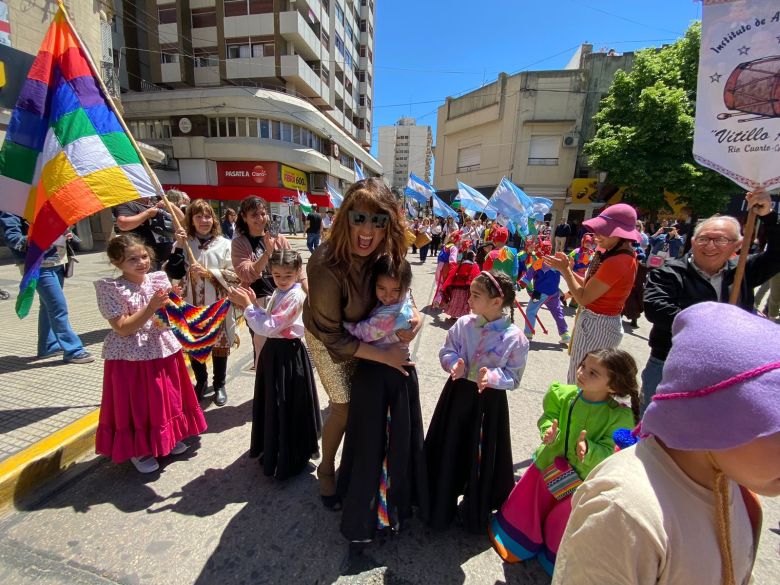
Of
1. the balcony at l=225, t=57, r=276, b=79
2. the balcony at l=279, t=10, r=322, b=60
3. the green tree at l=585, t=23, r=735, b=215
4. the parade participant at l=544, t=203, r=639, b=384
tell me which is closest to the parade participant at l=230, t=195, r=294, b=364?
the parade participant at l=544, t=203, r=639, b=384

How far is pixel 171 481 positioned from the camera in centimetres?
248

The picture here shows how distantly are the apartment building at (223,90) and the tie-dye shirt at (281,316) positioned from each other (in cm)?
2516

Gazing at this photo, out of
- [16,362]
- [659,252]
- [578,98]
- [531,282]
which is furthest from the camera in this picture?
[578,98]

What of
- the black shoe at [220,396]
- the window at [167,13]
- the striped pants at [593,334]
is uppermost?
the window at [167,13]

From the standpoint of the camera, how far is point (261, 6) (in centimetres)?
2656

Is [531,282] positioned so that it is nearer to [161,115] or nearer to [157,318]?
[157,318]

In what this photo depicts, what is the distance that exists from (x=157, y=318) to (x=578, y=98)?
25.9m

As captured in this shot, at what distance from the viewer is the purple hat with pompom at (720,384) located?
68 centimetres

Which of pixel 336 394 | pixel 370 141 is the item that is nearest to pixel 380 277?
pixel 336 394

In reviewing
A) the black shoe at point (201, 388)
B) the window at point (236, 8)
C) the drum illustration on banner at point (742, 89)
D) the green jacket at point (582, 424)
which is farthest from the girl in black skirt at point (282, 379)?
the window at point (236, 8)

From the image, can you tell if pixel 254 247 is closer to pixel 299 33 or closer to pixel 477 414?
pixel 477 414

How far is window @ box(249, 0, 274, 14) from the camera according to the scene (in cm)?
2644

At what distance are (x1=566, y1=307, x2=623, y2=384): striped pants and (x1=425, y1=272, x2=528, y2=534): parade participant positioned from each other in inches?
45.7

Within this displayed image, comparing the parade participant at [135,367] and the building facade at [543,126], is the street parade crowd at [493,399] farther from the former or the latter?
the building facade at [543,126]
